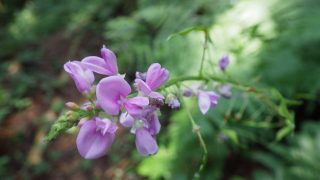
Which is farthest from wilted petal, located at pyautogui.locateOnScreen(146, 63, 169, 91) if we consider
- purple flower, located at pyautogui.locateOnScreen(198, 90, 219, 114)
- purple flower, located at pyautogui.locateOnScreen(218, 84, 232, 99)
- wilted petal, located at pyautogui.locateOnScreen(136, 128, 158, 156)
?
purple flower, located at pyautogui.locateOnScreen(218, 84, 232, 99)

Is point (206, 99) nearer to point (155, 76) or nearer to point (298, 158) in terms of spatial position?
point (155, 76)

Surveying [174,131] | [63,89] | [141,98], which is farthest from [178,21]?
[141,98]

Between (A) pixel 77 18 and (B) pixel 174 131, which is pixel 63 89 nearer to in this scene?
(A) pixel 77 18

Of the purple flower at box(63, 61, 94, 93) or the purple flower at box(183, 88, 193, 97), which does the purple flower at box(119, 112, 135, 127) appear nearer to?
the purple flower at box(63, 61, 94, 93)

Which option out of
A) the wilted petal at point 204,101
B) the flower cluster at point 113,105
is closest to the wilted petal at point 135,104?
the flower cluster at point 113,105

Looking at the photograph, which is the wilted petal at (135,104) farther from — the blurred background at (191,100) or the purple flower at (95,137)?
the blurred background at (191,100)

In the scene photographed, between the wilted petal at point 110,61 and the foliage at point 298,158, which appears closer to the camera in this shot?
the wilted petal at point 110,61
